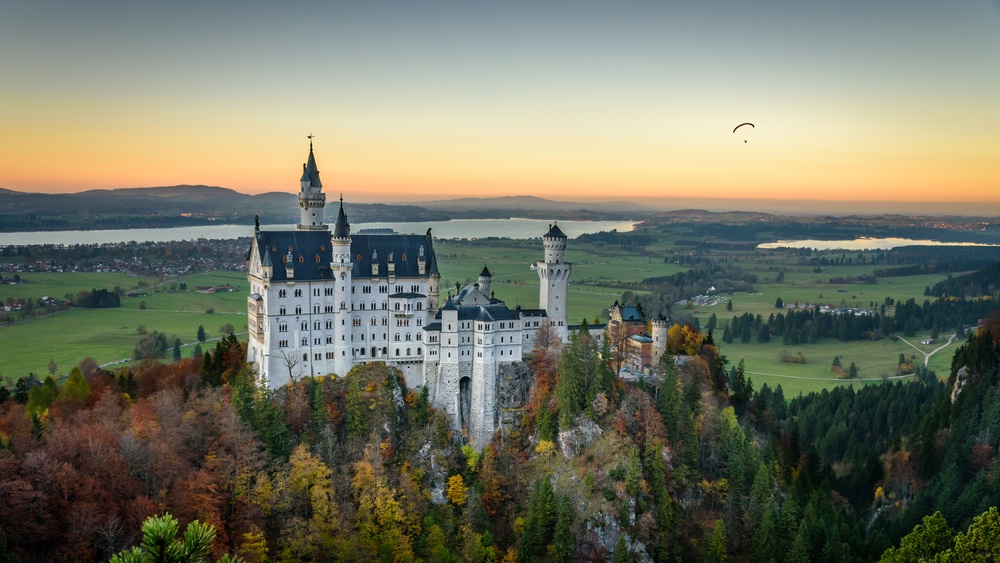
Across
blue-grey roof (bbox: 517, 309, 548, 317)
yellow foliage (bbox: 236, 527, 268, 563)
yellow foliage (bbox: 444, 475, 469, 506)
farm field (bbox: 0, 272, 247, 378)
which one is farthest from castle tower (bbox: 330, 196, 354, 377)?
farm field (bbox: 0, 272, 247, 378)

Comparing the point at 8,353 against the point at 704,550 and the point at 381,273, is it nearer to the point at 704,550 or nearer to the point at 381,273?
the point at 381,273

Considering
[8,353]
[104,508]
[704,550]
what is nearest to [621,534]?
[704,550]

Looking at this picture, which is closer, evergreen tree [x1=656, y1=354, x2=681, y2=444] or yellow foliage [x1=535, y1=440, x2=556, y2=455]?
yellow foliage [x1=535, y1=440, x2=556, y2=455]

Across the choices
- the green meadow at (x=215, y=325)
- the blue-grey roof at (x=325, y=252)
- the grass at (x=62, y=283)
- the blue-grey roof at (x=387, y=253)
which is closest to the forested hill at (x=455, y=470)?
the blue-grey roof at (x=387, y=253)

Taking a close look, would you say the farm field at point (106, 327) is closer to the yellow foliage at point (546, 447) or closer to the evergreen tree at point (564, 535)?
the yellow foliage at point (546, 447)

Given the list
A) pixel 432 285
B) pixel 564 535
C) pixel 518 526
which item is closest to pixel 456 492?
pixel 518 526

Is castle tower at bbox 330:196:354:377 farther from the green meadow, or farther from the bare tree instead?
the green meadow

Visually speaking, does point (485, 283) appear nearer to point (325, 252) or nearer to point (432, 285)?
point (432, 285)
